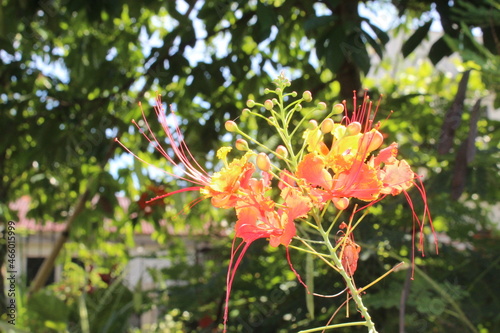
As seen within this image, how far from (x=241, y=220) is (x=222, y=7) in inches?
72.7

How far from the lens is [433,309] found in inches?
63.1

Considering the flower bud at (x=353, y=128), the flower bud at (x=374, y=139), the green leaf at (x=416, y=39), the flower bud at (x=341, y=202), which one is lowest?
the flower bud at (x=341, y=202)

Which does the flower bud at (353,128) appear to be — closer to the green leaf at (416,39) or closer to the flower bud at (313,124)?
the flower bud at (313,124)

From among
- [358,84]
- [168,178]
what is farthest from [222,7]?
[168,178]

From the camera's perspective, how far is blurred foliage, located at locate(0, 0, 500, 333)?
1.84 metres

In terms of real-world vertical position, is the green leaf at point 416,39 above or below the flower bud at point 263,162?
above

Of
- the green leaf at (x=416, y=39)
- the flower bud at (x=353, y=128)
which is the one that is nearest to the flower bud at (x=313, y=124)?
the flower bud at (x=353, y=128)

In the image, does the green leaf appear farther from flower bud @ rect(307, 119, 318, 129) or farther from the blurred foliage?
flower bud @ rect(307, 119, 318, 129)

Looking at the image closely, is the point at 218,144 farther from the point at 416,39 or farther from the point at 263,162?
the point at 263,162

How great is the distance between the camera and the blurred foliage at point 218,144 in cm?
184

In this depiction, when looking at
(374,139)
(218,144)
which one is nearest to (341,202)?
(374,139)

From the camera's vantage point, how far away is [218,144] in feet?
8.16

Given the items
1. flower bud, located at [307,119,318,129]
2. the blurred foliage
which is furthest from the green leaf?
flower bud, located at [307,119,318,129]

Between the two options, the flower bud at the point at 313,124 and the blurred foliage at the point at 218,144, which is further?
the blurred foliage at the point at 218,144
